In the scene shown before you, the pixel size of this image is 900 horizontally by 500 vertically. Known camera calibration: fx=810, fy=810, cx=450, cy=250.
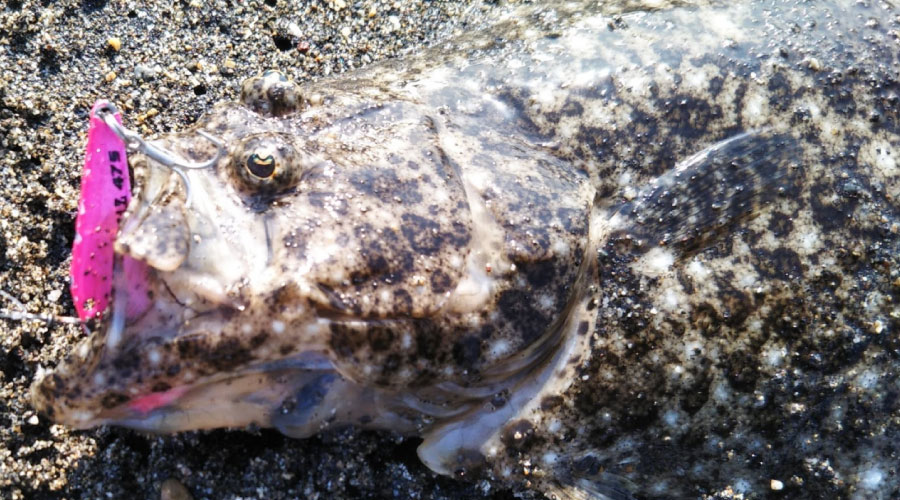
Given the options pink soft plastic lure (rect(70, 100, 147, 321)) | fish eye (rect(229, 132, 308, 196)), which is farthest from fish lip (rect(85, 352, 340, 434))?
fish eye (rect(229, 132, 308, 196))

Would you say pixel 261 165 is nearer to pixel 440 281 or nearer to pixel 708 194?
pixel 440 281

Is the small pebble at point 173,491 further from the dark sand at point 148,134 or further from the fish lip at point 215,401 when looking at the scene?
the fish lip at point 215,401

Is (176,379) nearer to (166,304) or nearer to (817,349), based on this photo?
(166,304)

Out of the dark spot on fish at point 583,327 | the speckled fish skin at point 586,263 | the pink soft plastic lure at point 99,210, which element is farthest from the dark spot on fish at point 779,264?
the pink soft plastic lure at point 99,210

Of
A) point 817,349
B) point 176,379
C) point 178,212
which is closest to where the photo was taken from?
point 178,212

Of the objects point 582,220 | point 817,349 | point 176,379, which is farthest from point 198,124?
point 817,349

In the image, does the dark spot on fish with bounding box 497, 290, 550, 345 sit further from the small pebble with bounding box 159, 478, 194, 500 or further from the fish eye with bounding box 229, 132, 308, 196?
the small pebble with bounding box 159, 478, 194, 500
